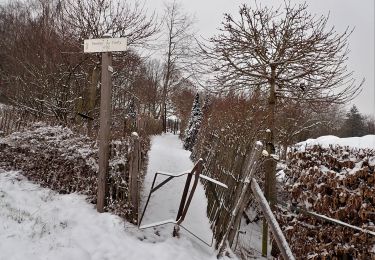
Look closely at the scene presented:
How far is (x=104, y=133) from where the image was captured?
524 centimetres

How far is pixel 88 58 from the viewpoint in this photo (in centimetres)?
1248

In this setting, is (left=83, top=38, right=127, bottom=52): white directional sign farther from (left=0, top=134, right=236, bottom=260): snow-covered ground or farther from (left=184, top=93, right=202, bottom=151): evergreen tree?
(left=184, top=93, right=202, bottom=151): evergreen tree

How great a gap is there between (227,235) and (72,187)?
2.97 metres

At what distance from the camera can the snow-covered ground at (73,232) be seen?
400 centimetres

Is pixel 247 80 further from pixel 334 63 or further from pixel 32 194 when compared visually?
pixel 32 194

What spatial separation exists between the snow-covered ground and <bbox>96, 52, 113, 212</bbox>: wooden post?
327 millimetres

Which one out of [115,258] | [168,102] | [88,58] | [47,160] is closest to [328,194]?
[115,258]

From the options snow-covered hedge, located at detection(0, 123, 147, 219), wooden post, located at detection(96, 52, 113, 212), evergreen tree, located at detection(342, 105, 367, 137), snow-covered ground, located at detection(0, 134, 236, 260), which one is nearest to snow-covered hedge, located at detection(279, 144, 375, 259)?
snow-covered ground, located at detection(0, 134, 236, 260)

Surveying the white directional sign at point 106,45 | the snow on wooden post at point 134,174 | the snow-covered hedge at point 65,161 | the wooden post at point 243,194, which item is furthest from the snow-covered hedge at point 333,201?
the white directional sign at point 106,45

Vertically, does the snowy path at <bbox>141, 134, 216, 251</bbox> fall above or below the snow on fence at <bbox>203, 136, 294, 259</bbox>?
below

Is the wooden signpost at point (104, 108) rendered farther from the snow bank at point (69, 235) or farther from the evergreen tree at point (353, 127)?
the evergreen tree at point (353, 127)

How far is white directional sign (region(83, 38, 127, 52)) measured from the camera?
16.4 ft

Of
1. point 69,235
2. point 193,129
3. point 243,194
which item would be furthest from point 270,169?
point 193,129

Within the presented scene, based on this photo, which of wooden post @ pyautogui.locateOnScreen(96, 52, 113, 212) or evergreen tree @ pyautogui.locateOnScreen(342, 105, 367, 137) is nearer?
wooden post @ pyautogui.locateOnScreen(96, 52, 113, 212)
